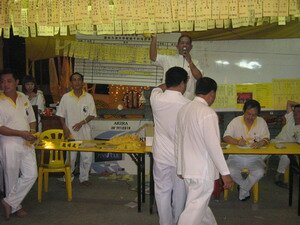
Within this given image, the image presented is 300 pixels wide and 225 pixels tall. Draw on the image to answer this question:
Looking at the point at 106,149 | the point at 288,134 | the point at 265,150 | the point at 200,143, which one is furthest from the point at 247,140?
the point at 200,143

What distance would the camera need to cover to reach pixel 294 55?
7344 mm

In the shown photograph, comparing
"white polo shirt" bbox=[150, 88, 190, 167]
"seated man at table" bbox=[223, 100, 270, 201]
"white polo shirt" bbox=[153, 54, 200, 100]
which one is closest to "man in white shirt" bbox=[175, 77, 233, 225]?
"white polo shirt" bbox=[150, 88, 190, 167]

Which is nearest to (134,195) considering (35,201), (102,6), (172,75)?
(35,201)

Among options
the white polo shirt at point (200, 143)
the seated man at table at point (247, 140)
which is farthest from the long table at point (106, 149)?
the white polo shirt at point (200, 143)

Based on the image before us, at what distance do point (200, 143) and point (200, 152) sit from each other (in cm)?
9

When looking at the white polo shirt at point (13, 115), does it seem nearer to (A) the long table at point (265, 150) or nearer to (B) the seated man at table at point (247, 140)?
(A) the long table at point (265, 150)

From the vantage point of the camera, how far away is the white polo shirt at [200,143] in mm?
3514

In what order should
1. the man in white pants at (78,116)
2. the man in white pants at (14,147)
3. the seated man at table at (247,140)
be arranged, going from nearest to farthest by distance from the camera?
the man in white pants at (14,147), the seated man at table at (247,140), the man in white pants at (78,116)

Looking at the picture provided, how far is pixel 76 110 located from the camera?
6.66 meters

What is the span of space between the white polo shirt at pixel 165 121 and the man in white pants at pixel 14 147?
69.4 inches

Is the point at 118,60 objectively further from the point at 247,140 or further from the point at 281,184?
the point at 281,184

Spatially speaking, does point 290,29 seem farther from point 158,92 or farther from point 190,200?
point 190,200

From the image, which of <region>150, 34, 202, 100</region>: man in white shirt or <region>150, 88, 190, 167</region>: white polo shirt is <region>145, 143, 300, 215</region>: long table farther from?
<region>150, 34, 202, 100</region>: man in white shirt

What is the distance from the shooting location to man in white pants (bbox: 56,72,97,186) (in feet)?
21.6
